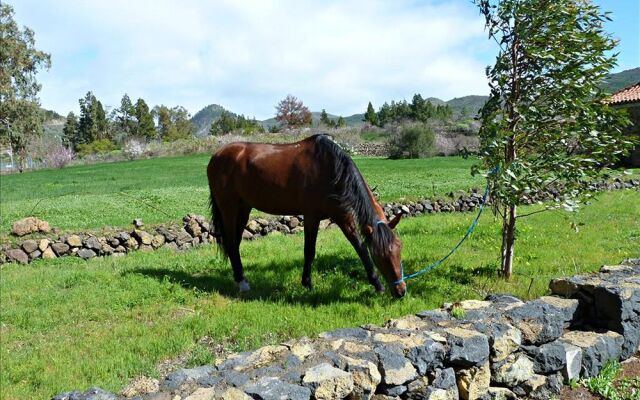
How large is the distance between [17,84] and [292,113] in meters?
43.6

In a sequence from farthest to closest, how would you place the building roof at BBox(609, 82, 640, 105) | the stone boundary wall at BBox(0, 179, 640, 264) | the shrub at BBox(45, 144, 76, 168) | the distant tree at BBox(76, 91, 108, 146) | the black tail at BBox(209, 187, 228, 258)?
the distant tree at BBox(76, 91, 108, 146) → the shrub at BBox(45, 144, 76, 168) → the building roof at BBox(609, 82, 640, 105) → the stone boundary wall at BBox(0, 179, 640, 264) → the black tail at BBox(209, 187, 228, 258)

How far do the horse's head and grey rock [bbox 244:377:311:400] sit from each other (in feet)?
10.7

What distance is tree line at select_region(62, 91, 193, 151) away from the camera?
83.7 meters

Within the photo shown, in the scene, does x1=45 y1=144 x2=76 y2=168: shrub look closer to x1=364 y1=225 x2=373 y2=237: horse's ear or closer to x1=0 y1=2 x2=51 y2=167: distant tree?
x1=0 y1=2 x2=51 y2=167: distant tree

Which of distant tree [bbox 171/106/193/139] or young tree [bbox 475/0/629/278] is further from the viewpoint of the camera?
distant tree [bbox 171/106/193/139]

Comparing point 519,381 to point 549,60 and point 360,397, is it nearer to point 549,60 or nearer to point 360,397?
point 360,397

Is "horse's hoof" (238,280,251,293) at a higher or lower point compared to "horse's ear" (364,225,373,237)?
lower

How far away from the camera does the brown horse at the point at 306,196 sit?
6.31 metres

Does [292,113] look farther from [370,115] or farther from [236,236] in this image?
[236,236]

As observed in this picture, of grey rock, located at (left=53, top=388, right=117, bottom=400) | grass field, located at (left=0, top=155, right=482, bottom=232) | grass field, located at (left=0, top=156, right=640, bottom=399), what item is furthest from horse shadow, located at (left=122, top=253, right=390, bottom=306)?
grass field, located at (left=0, top=155, right=482, bottom=232)

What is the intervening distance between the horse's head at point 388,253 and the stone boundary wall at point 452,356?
4.37 ft

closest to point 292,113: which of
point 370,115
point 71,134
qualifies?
point 370,115

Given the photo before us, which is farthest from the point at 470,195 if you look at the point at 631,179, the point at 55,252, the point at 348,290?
the point at 55,252

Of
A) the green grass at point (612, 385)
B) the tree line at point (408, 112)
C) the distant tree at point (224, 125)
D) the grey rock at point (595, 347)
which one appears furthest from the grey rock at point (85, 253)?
the distant tree at point (224, 125)
